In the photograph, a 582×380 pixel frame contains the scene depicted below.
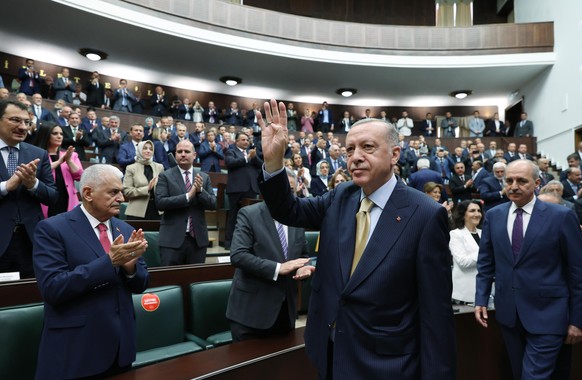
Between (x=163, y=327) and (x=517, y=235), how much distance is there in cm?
173

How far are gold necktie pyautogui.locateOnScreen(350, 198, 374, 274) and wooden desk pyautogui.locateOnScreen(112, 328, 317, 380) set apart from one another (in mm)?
579

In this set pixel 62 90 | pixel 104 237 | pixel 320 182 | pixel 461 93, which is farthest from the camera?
pixel 461 93

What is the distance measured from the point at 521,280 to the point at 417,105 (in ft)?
40.4

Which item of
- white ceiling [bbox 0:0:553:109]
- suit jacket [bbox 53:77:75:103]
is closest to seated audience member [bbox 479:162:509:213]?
white ceiling [bbox 0:0:553:109]

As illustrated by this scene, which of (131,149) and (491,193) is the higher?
(131,149)

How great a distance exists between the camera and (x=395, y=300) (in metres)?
1.00

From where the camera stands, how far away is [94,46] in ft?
29.5

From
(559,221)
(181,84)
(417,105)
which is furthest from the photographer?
(417,105)

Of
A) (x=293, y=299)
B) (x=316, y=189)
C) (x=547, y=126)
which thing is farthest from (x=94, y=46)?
(x=547, y=126)

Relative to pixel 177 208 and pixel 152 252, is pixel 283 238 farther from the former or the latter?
pixel 152 252

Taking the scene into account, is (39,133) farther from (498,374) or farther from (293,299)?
(498,374)

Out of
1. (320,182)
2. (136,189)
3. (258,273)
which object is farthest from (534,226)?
(320,182)

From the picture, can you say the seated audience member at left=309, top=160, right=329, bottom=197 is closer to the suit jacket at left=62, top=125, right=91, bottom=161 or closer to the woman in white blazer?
the woman in white blazer

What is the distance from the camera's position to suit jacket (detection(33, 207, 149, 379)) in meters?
1.28
